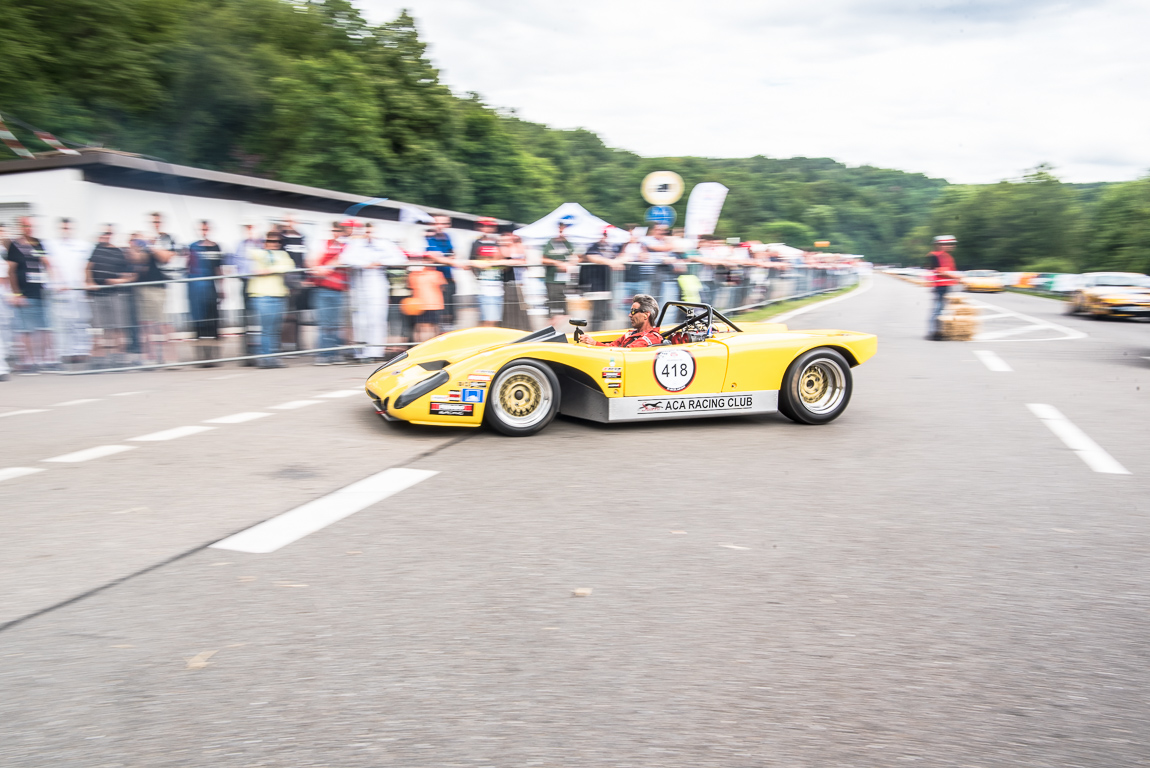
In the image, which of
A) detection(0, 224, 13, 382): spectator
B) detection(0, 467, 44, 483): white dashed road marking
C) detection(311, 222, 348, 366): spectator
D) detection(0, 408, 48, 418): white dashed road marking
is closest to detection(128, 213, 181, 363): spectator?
detection(0, 224, 13, 382): spectator

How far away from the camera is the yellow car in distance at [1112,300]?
2336cm

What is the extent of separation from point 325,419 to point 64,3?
3277 centimetres

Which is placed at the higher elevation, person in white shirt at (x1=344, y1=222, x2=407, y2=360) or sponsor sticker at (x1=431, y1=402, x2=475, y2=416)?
person in white shirt at (x1=344, y1=222, x2=407, y2=360)

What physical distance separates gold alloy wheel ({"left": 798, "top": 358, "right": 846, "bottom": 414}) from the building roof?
30.8ft

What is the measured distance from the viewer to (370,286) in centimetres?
1150

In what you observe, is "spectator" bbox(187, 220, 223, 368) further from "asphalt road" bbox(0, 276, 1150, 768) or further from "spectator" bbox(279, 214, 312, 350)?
"asphalt road" bbox(0, 276, 1150, 768)

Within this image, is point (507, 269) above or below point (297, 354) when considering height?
above

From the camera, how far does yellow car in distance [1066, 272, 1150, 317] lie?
23359mm

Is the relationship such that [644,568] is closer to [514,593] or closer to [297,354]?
[514,593]

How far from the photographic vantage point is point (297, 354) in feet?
37.6

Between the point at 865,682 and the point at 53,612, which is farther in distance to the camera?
the point at 53,612

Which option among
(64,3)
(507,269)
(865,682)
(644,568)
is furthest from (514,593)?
(64,3)

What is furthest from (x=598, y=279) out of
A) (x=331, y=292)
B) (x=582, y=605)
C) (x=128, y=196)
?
(x=582, y=605)

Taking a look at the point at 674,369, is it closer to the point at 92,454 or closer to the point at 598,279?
the point at 92,454
